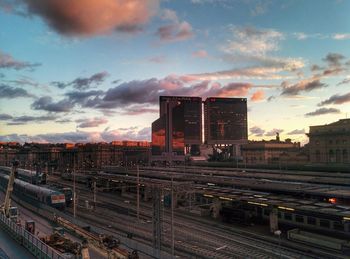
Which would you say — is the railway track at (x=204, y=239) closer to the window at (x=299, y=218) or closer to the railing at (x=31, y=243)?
the window at (x=299, y=218)

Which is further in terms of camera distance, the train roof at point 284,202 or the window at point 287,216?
the window at point 287,216

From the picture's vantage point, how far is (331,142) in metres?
117

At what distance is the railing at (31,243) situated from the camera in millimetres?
27950

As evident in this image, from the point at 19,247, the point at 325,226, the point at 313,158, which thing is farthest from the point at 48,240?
the point at 313,158

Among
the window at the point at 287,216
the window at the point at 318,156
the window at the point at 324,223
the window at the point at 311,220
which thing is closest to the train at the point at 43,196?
the window at the point at 287,216

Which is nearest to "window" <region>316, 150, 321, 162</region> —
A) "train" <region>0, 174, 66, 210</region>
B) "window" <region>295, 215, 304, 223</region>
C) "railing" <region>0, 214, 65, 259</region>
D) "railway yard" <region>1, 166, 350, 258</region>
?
"railway yard" <region>1, 166, 350, 258</region>

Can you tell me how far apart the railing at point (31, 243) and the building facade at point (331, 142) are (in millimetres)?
101451

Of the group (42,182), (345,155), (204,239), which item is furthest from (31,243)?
(345,155)

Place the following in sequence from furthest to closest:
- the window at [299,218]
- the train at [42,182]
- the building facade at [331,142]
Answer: the building facade at [331,142], the train at [42,182], the window at [299,218]

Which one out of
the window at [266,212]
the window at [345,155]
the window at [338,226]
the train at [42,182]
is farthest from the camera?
the window at [345,155]

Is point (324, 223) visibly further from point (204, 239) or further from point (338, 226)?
point (204, 239)

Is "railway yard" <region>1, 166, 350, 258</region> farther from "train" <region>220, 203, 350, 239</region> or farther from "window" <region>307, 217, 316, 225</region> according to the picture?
"window" <region>307, 217, 316, 225</region>

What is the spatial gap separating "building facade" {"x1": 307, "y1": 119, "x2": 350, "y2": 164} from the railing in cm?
10145

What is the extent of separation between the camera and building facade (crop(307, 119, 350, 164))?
113375 millimetres
